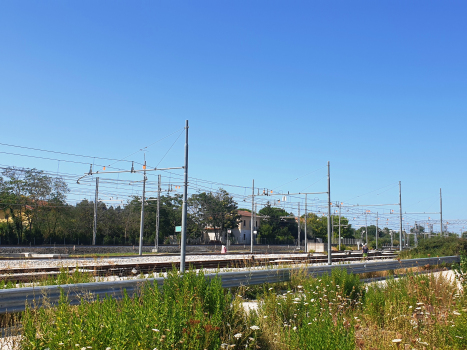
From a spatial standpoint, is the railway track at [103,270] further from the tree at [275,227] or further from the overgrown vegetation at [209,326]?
the tree at [275,227]

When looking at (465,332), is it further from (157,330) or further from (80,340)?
(80,340)

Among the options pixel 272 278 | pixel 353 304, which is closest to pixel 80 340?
pixel 353 304

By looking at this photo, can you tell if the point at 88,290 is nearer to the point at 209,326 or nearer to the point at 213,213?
the point at 209,326

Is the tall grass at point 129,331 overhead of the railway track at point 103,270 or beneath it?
overhead

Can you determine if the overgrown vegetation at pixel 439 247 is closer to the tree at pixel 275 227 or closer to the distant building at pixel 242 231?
the tree at pixel 275 227

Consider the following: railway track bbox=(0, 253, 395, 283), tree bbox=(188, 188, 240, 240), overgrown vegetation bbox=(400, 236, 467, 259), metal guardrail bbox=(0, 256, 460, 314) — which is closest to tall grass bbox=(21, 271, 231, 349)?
metal guardrail bbox=(0, 256, 460, 314)

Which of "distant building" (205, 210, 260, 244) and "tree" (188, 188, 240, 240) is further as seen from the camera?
"distant building" (205, 210, 260, 244)

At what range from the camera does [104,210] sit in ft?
217

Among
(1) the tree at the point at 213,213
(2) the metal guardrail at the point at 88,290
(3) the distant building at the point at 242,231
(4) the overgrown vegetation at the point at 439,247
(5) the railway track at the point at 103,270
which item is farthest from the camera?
(3) the distant building at the point at 242,231

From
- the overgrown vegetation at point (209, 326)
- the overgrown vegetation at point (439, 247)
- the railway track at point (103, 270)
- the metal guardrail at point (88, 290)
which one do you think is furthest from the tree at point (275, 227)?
the overgrown vegetation at point (209, 326)

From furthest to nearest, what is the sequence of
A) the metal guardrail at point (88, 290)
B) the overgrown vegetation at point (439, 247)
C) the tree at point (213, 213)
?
the tree at point (213, 213) < the overgrown vegetation at point (439, 247) < the metal guardrail at point (88, 290)

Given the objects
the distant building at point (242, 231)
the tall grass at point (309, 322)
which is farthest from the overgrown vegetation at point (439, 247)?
the distant building at point (242, 231)

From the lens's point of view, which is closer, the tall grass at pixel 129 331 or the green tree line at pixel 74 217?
the tall grass at pixel 129 331

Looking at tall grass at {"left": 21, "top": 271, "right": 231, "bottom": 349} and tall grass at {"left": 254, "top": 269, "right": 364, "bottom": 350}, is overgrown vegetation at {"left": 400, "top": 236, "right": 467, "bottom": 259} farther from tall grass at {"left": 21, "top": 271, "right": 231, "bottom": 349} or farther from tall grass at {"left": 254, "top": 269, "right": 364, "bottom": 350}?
tall grass at {"left": 21, "top": 271, "right": 231, "bottom": 349}
